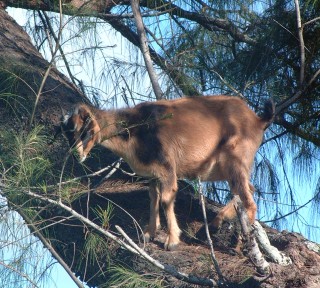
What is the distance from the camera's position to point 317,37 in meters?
6.38

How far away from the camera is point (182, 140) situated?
6344 mm

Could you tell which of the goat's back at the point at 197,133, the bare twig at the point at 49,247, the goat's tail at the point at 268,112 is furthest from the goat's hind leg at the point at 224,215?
the bare twig at the point at 49,247

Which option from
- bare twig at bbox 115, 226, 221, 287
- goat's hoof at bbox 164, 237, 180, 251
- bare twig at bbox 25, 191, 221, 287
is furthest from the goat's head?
bare twig at bbox 115, 226, 221, 287

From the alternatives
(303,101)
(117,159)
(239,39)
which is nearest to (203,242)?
(117,159)

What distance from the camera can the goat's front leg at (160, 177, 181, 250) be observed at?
551 centimetres

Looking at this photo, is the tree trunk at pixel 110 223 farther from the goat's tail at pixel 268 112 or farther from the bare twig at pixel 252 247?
the goat's tail at pixel 268 112

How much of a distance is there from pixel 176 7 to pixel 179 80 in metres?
0.67

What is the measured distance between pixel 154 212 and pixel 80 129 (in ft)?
2.96

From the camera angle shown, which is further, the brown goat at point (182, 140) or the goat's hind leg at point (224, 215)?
the brown goat at point (182, 140)

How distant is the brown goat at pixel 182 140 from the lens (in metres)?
5.98

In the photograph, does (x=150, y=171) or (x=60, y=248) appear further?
(x=150, y=171)

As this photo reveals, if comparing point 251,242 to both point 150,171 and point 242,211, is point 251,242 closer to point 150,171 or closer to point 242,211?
point 242,211

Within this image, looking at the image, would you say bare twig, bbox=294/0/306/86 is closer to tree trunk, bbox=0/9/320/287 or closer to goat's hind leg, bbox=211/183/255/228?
goat's hind leg, bbox=211/183/255/228

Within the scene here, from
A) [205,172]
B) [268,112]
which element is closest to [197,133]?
[205,172]
